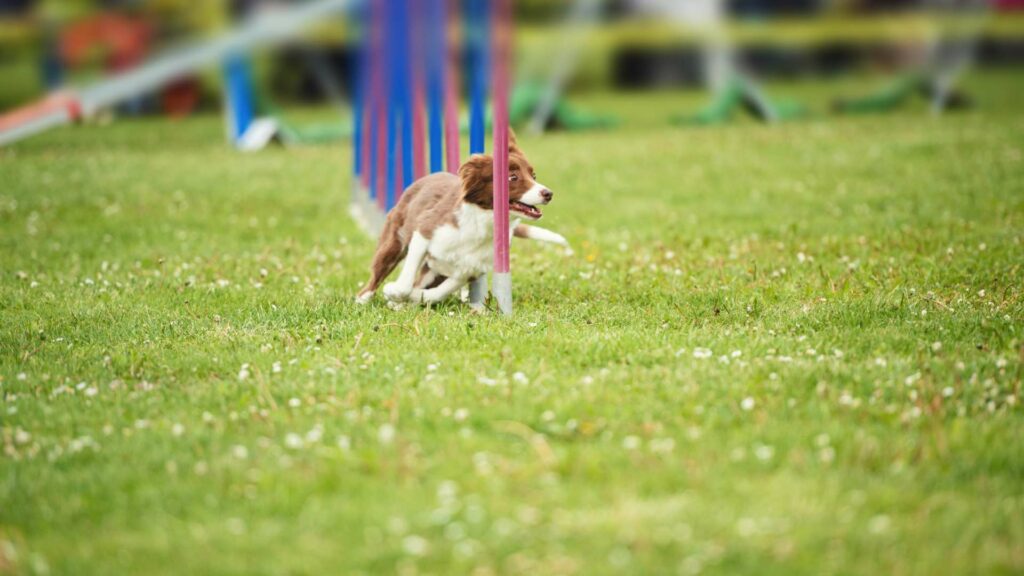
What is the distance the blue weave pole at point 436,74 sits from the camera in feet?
26.7

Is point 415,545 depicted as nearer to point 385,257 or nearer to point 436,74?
point 385,257

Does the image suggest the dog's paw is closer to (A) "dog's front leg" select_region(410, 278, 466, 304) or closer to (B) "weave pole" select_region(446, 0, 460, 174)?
(A) "dog's front leg" select_region(410, 278, 466, 304)

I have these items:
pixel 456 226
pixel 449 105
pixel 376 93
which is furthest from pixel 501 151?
pixel 376 93

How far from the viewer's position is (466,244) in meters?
6.81

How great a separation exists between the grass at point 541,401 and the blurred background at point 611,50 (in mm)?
9551

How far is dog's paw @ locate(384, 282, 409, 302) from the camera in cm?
696

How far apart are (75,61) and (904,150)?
1631 cm

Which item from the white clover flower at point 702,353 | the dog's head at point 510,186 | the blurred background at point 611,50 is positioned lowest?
the blurred background at point 611,50

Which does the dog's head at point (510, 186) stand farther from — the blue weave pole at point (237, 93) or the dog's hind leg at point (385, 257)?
the blue weave pole at point (237, 93)

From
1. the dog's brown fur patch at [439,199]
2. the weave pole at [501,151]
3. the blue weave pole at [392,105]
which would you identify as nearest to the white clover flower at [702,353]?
the weave pole at [501,151]

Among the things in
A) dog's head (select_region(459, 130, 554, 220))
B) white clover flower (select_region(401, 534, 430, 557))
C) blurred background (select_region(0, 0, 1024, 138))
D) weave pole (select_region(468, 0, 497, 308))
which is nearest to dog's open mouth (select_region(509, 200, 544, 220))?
dog's head (select_region(459, 130, 554, 220))

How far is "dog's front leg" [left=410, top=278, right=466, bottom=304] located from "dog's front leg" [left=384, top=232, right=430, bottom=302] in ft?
0.29

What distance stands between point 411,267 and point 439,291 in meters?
0.26

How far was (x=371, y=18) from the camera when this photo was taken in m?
11.6
